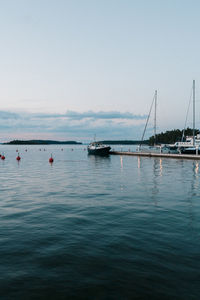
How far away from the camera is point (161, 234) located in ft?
31.4

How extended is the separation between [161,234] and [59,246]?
4094 millimetres

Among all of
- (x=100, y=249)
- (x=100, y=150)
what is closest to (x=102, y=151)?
(x=100, y=150)

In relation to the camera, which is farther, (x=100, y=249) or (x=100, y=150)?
(x=100, y=150)

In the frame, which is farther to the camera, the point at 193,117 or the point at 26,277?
the point at 193,117

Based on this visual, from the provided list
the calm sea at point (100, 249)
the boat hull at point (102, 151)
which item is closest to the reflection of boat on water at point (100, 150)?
the boat hull at point (102, 151)

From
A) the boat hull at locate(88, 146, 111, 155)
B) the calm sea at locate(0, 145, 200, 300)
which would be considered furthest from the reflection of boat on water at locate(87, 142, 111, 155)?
the calm sea at locate(0, 145, 200, 300)

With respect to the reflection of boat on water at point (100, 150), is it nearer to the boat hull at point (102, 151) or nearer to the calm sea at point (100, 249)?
the boat hull at point (102, 151)

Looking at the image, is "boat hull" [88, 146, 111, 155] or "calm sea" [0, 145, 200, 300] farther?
"boat hull" [88, 146, 111, 155]

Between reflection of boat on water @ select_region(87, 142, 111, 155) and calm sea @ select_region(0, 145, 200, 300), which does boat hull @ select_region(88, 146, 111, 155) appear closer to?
reflection of boat on water @ select_region(87, 142, 111, 155)

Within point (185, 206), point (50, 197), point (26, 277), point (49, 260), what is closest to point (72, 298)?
point (26, 277)

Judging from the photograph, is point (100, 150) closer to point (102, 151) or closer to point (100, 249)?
point (102, 151)

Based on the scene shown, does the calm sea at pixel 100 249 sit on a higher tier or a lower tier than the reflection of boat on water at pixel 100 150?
lower

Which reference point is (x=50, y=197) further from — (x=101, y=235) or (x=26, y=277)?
(x=26, y=277)

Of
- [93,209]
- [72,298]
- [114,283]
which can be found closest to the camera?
[72,298]
